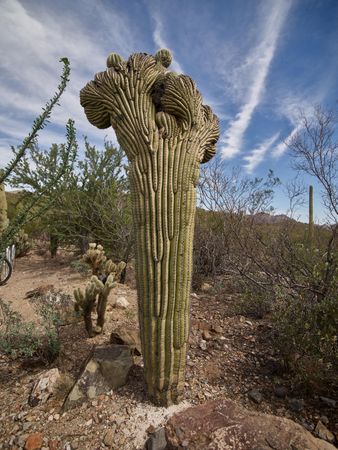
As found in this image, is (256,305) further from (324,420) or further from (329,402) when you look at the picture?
(324,420)

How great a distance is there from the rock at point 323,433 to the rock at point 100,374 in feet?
4.48

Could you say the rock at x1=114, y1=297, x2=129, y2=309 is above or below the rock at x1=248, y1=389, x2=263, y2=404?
above

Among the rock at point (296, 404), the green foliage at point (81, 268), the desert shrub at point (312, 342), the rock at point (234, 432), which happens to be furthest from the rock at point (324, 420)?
the green foliage at point (81, 268)

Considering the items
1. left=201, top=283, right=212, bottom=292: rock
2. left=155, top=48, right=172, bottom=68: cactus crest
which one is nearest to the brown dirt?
left=201, top=283, right=212, bottom=292: rock

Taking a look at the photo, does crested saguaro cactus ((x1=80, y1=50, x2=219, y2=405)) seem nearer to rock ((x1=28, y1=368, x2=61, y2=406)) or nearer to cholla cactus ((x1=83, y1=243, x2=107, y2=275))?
rock ((x1=28, y1=368, x2=61, y2=406))

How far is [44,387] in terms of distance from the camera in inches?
77.8

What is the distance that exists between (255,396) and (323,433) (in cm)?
46

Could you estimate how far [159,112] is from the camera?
195 centimetres

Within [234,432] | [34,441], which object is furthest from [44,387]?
[234,432]

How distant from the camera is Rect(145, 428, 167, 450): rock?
149 centimetres

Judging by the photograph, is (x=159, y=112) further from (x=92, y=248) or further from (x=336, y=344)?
(x=92, y=248)

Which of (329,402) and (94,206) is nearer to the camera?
(329,402)

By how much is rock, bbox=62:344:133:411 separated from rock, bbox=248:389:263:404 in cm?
97

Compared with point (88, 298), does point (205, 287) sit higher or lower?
lower
